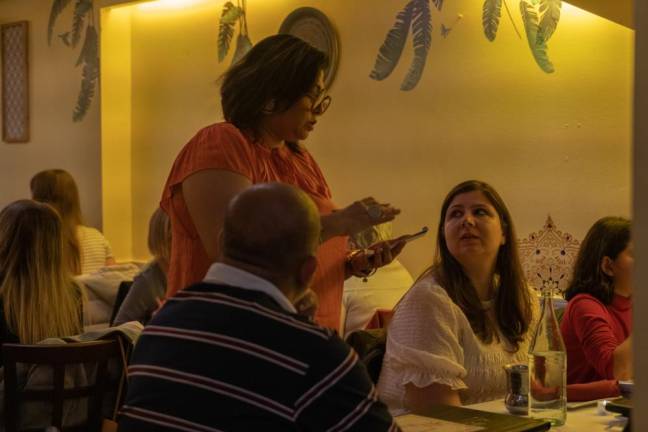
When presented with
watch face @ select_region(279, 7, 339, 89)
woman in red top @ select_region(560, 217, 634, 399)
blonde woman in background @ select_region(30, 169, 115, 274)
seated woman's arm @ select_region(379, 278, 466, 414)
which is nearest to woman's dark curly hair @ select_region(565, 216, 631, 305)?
woman in red top @ select_region(560, 217, 634, 399)

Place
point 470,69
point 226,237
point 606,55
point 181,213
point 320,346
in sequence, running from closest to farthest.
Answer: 1. point 320,346
2. point 226,237
3. point 181,213
4. point 606,55
5. point 470,69

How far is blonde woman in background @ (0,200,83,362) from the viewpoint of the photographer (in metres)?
2.99

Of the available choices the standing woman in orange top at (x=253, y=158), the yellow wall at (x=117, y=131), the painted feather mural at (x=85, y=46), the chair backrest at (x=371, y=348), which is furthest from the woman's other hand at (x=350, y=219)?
the painted feather mural at (x=85, y=46)

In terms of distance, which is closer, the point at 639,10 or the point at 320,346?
the point at 639,10

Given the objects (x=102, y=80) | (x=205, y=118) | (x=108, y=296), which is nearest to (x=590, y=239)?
(x=108, y=296)

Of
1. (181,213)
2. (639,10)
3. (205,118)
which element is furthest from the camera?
(205,118)

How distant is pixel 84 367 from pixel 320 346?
5.20 ft

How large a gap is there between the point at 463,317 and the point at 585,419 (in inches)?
19.1

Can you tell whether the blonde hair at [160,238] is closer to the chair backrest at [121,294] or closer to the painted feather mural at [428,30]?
the chair backrest at [121,294]

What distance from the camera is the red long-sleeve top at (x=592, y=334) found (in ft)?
9.07

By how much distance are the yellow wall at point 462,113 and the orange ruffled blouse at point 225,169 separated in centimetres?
210

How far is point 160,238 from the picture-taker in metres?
3.69

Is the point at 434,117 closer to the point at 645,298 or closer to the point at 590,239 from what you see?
the point at 590,239

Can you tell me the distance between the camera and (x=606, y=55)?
3.96m
